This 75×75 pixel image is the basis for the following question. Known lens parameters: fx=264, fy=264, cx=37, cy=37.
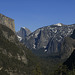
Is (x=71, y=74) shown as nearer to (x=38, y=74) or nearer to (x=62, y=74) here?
(x=62, y=74)

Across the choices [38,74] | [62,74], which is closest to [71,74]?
[62,74]
